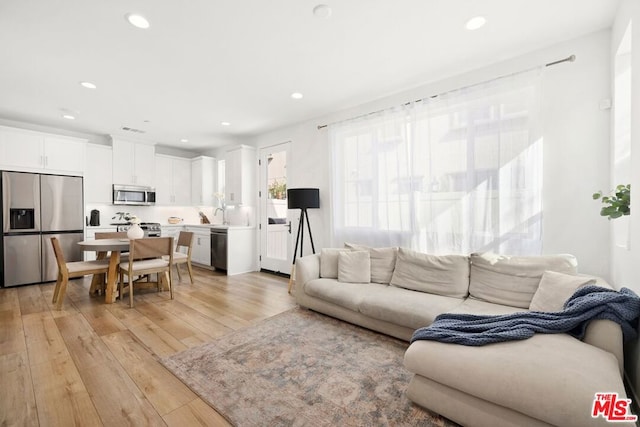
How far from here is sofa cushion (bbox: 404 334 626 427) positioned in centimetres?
120

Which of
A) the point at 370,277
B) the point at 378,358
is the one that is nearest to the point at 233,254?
the point at 370,277

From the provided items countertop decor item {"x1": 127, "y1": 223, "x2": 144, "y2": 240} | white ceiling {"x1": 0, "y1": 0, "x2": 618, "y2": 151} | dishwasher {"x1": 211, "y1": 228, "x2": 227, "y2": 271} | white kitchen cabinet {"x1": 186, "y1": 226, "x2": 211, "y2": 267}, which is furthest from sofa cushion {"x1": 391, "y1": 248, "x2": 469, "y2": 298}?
white kitchen cabinet {"x1": 186, "y1": 226, "x2": 211, "y2": 267}

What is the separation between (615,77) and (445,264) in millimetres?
2032

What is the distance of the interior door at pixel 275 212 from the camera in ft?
16.7

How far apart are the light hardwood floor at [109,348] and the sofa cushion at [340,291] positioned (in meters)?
0.53

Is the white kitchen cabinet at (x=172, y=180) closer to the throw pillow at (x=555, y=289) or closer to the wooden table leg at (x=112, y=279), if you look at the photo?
the wooden table leg at (x=112, y=279)

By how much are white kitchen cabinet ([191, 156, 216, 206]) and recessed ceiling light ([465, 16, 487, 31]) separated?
5715 mm

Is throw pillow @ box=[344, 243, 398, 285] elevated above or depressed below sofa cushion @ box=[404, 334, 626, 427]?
above

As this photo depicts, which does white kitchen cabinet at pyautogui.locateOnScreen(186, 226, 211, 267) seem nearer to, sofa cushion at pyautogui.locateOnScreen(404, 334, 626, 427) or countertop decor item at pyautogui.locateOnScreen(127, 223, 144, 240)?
countertop decor item at pyautogui.locateOnScreen(127, 223, 144, 240)

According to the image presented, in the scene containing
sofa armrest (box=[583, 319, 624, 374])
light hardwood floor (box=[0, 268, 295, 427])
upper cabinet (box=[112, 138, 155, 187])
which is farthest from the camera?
upper cabinet (box=[112, 138, 155, 187])

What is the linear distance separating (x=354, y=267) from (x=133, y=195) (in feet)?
16.5

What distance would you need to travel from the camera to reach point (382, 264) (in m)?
3.30

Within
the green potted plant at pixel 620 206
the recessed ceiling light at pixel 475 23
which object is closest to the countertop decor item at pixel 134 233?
the recessed ceiling light at pixel 475 23

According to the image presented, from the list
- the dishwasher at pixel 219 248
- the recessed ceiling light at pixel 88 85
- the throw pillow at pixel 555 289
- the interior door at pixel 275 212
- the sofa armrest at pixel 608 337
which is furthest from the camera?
the dishwasher at pixel 219 248
